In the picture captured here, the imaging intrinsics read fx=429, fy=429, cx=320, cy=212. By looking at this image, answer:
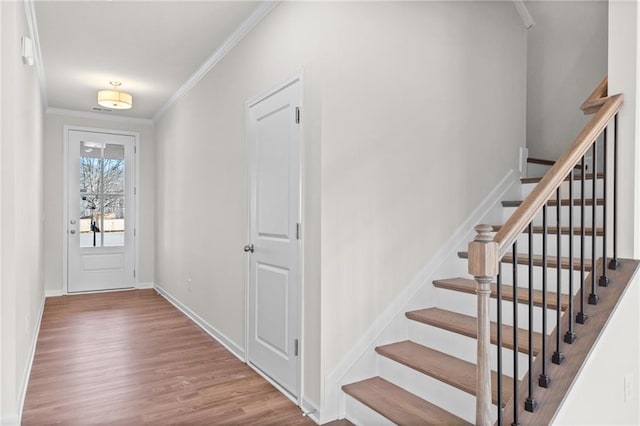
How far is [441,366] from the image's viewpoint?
7.52 ft

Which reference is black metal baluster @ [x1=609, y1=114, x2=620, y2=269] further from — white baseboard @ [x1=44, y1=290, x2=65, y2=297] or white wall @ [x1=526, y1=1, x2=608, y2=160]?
white baseboard @ [x1=44, y1=290, x2=65, y2=297]

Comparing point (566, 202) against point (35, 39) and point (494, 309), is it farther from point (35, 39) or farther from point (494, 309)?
point (35, 39)

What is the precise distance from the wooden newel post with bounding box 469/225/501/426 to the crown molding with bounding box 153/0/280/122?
2.30 metres

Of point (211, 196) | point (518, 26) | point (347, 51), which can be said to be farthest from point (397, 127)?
point (211, 196)

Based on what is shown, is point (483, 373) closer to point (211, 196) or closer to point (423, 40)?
point (423, 40)

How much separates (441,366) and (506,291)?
643mm

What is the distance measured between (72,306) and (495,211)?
202 inches

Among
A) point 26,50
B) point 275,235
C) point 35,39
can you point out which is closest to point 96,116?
point 35,39

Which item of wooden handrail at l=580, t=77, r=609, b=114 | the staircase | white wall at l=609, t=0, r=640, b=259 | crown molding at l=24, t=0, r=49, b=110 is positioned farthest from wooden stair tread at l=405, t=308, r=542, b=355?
crown molding at l=24, t=0, r=49, b=110

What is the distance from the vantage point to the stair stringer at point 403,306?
2.50m

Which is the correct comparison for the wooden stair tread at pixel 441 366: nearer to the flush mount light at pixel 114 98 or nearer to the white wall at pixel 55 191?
the flush mount light at pixel 114 98

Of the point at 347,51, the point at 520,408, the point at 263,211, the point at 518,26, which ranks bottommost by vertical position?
the point at 520,408

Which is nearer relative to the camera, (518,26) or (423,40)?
(423,40)

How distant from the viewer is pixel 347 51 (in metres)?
2.53
